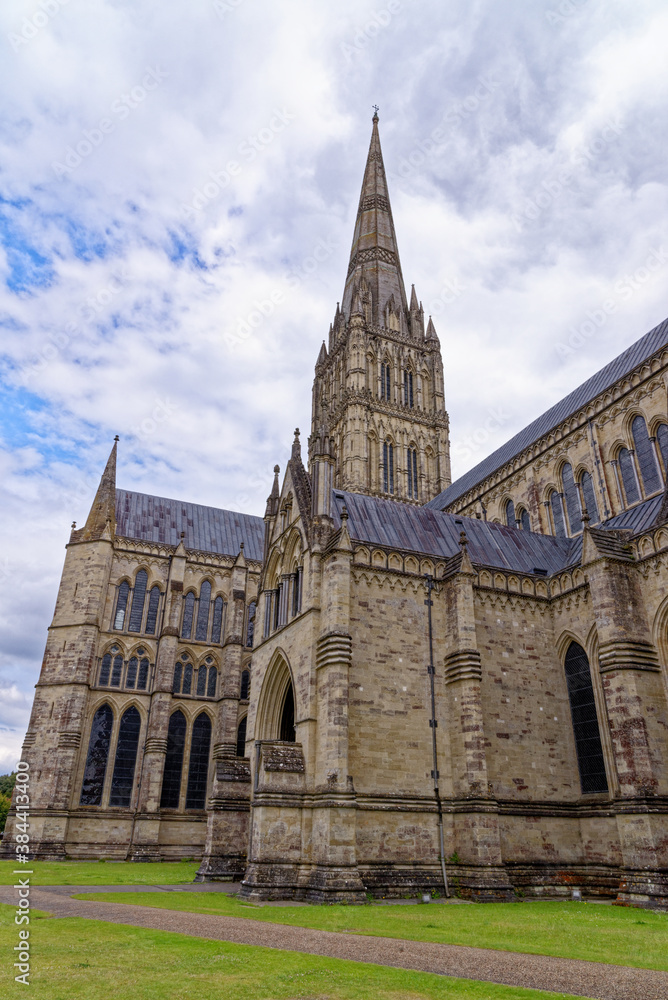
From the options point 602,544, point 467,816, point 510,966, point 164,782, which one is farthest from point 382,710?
point 164,782

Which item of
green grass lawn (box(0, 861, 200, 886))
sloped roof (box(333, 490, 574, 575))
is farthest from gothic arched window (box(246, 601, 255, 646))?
sloped roof (box(333, 490, 574, 575))

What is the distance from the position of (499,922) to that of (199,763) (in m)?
29.0

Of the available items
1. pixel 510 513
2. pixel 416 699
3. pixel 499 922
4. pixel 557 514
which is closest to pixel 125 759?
pixel 416 699

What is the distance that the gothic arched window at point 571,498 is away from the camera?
3256 cm

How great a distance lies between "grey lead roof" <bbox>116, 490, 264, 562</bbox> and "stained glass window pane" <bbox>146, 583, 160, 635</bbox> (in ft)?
11.3

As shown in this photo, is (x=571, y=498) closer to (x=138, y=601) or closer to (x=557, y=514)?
(x=557, y=514)

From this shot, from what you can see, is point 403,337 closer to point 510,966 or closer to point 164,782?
point 164,782

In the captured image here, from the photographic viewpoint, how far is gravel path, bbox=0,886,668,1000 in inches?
329

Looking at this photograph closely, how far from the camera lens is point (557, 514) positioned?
112 ft

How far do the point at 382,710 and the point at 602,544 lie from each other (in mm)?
8797

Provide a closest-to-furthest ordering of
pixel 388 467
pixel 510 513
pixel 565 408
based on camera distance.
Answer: pixel 565 408, pixel 510 513, pixel 388 467

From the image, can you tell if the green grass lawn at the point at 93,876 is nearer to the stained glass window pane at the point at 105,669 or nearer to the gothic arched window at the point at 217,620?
the stained glass window pane at the point at 105,669

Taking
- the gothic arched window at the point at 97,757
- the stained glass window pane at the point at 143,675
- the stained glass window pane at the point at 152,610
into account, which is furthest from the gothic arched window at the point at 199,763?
the stained glass window pane at the point at 152,610

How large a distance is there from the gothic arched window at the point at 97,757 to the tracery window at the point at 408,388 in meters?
34.5
